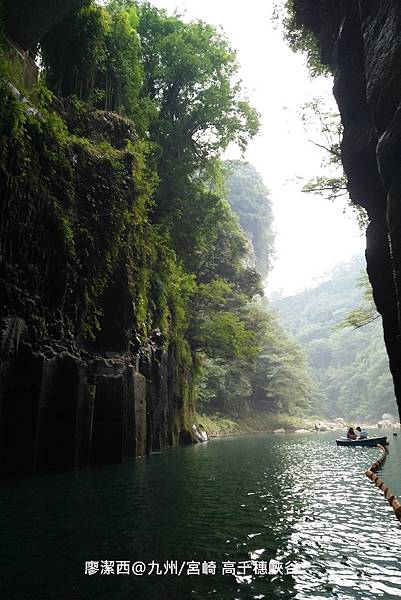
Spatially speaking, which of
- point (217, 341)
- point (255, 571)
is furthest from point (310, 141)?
point (255, 571)

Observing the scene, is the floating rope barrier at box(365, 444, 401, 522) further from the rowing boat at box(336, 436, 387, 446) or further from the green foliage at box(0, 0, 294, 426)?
the green foliage at box(0, 0, 294, 426)

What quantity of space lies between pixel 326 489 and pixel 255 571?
642 cm

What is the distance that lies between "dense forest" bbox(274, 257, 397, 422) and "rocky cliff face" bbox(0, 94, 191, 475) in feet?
61.6

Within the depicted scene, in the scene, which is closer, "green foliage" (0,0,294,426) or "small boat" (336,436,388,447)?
"green foliage" (0,0,294,426)

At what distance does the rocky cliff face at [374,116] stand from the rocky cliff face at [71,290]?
8175mm

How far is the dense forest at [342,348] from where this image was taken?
7606cm

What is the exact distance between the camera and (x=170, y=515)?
753cm

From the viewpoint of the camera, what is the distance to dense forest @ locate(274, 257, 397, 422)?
7606 centimetres

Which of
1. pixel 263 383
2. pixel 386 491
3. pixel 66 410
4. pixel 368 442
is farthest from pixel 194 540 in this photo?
pixel 263 383

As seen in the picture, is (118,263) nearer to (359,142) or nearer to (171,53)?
(359,142)

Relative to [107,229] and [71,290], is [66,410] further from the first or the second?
[107,229]

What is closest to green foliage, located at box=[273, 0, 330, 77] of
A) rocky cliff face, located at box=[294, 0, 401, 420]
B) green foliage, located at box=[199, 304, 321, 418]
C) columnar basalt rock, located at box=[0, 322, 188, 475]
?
rocky cliff face, located at box=[294, 0, 401, 420]

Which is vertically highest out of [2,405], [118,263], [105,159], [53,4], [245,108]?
[245,108]

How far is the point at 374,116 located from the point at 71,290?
974 centimetres
